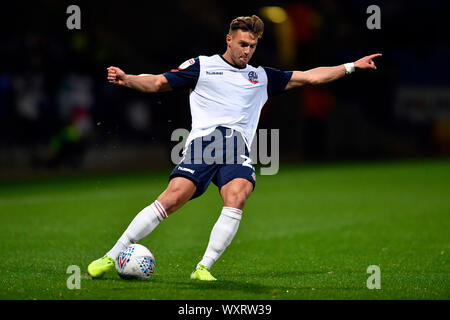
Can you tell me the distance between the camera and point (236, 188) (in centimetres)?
757

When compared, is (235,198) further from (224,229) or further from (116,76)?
(116,76)

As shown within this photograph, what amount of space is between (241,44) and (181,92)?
24.4m

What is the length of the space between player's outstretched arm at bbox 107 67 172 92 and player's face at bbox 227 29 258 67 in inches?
28.5

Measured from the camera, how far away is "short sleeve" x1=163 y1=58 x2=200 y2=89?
7.67 m

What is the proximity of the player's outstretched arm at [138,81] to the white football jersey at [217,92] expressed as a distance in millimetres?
90

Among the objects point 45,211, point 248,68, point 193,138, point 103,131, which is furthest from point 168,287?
point 103,131

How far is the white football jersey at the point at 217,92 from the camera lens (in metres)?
7.75
